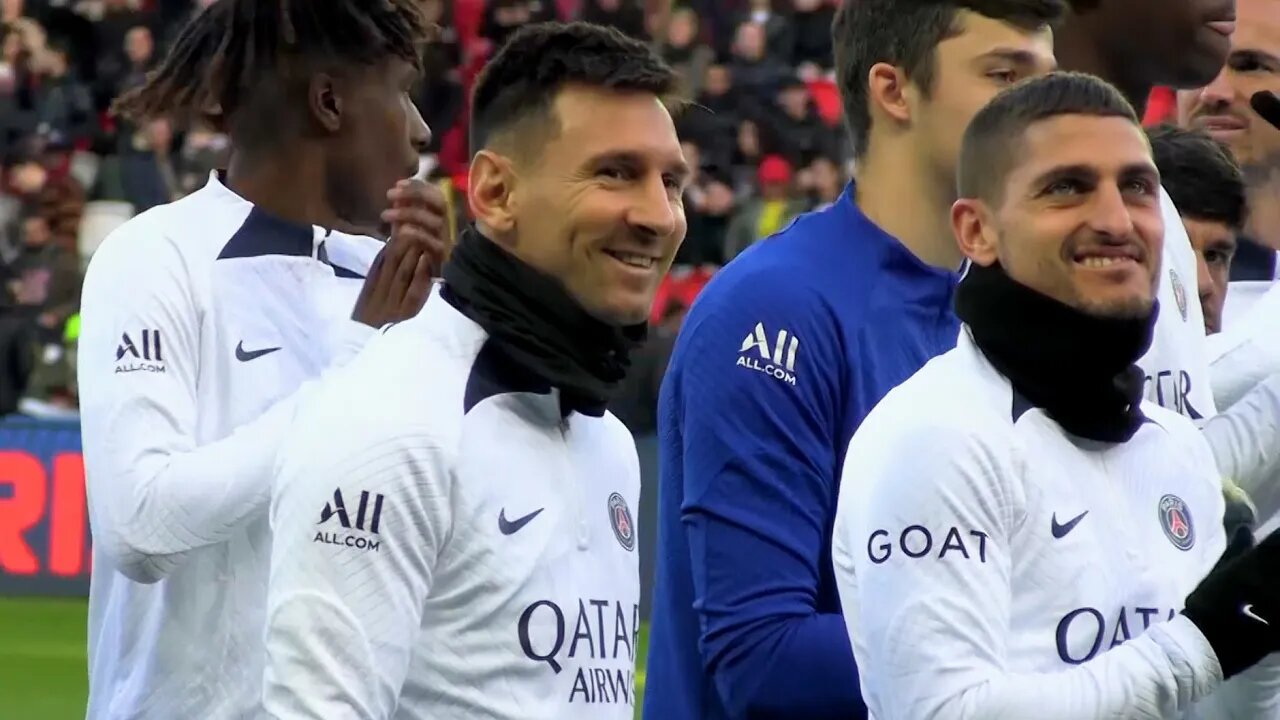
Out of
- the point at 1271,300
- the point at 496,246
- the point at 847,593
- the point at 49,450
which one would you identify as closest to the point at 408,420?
the point at 496,246

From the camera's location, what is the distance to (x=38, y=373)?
16.2m

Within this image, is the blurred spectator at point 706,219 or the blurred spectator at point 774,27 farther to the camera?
the blurred spectator at point 774,27

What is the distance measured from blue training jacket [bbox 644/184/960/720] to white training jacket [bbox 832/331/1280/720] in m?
0.26

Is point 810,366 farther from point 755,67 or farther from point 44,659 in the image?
point 755,67

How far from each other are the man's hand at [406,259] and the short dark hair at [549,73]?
373 millimetres

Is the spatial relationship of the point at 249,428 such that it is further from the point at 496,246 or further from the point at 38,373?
the point at 38,373

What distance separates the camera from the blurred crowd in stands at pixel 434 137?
659 inches

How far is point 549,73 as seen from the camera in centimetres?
348

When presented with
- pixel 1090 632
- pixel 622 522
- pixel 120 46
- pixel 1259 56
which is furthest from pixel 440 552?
pixel 120 46

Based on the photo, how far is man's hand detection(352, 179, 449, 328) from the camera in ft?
13.0

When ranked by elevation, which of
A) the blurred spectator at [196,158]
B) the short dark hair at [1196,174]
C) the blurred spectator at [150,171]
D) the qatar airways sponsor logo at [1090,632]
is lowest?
the blurred spectator at [150,171]

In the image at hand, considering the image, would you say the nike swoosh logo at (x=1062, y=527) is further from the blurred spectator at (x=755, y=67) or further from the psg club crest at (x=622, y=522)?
the blurred spectator at (x=755, y=67)

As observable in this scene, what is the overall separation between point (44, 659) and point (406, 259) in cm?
963

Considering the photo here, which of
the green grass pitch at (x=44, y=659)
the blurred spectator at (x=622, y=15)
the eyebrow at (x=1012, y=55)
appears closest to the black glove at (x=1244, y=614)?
the eyebrow at (x=1012, y=55)
